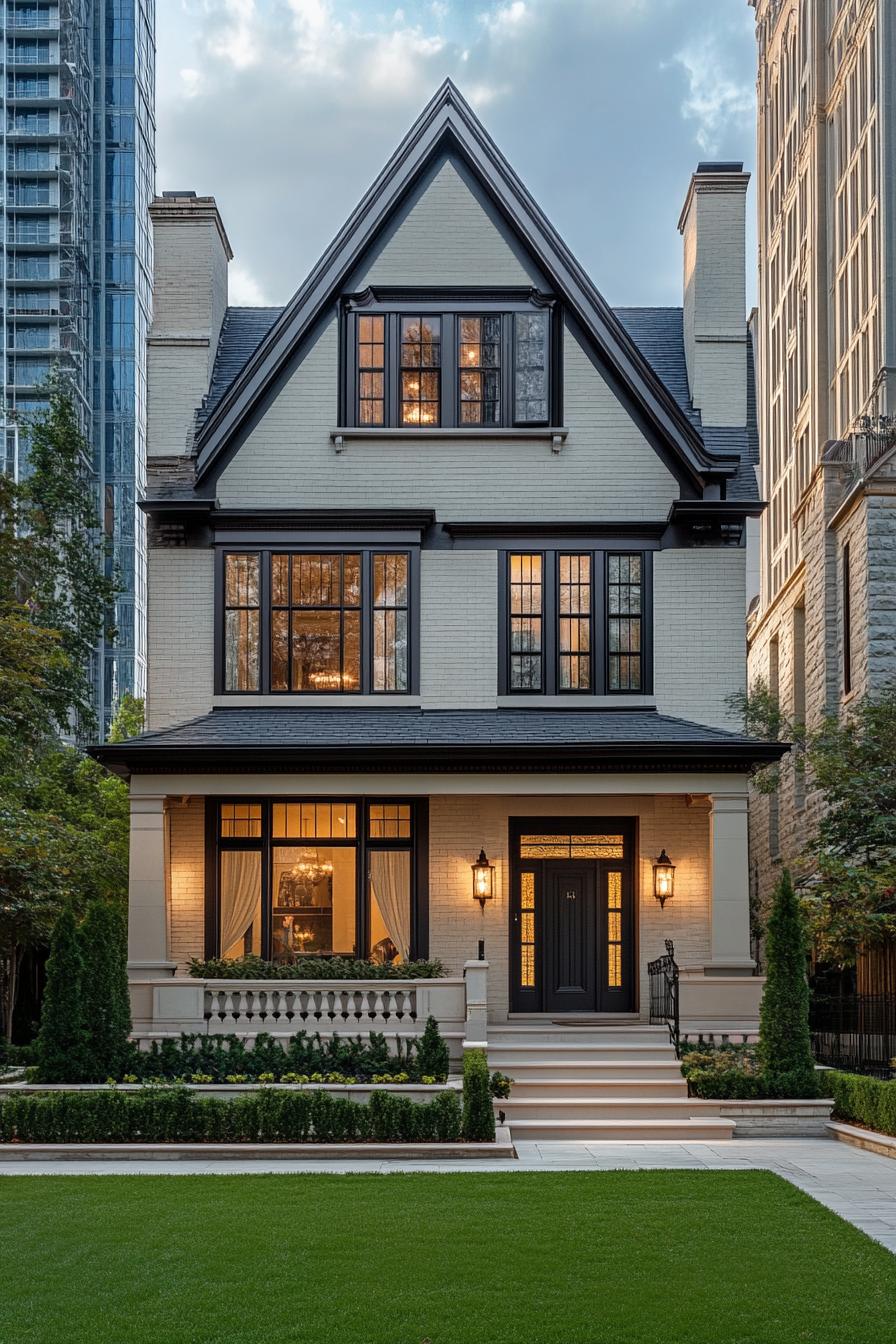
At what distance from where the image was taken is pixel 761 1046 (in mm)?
18859

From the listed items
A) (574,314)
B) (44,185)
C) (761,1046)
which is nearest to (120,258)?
(44,185)

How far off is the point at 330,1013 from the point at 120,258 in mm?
128399

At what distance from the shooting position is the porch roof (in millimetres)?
21562

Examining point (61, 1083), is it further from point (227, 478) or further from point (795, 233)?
point (795, 233)

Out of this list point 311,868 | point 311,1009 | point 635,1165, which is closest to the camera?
point 635,1165

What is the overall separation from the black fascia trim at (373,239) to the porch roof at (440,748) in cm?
441

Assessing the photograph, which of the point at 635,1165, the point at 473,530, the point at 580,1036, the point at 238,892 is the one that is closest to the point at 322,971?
the point at 238,892

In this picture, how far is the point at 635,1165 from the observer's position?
15562 mm

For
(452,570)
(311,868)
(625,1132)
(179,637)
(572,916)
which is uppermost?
(452,570)

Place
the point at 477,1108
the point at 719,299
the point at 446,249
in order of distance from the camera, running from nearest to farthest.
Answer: the point at 477,1108
the point at 446,249
the point at 719,299

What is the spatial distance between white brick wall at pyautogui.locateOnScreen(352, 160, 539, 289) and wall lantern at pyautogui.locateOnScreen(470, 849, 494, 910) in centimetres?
917

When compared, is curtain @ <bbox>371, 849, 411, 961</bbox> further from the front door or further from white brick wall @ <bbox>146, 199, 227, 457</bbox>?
white brick wall @ <bbox>146, 199, 227, 457</bbox>

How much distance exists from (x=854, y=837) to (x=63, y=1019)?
40.1ft

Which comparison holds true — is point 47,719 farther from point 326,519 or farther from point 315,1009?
point 315,1009
